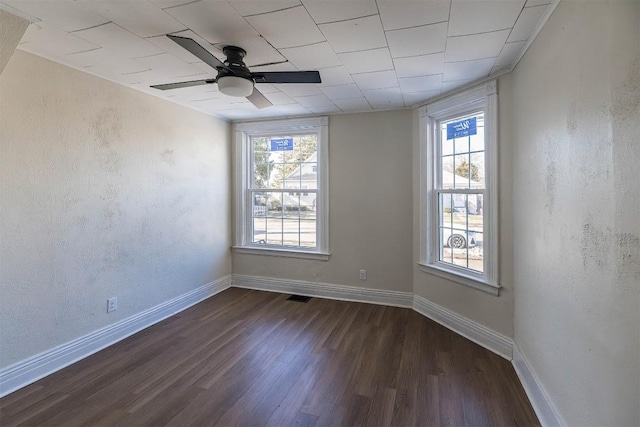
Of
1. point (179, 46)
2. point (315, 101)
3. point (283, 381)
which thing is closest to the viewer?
point (179, 46)

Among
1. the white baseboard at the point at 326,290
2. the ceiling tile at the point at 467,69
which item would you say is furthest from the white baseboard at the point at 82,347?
the ceiling tile at the point at 467,69

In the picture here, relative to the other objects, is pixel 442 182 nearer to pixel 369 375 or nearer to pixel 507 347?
pixel 507 347

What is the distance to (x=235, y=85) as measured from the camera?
6.47 feet

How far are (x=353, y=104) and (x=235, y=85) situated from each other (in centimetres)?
181

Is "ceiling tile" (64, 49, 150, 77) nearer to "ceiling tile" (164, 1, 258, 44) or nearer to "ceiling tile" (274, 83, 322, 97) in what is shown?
"ceiling tile" (164, 1, 258, 44)

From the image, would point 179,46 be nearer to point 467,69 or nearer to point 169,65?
point 169,65

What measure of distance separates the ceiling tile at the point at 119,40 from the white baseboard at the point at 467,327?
343 centimetres

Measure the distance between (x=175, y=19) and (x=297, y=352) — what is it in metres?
2.57

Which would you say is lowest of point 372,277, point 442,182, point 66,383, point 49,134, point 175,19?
point 66,383

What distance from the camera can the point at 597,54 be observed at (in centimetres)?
128

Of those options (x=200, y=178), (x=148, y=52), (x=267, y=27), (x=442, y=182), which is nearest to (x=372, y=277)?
(x=442, y=182)

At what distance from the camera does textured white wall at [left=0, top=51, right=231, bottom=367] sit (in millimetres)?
2090

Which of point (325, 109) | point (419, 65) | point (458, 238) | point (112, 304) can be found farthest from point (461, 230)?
point (112, 304)

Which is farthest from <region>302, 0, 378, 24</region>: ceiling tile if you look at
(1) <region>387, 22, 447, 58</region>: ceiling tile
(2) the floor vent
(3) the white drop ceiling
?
(2) the floor vent
